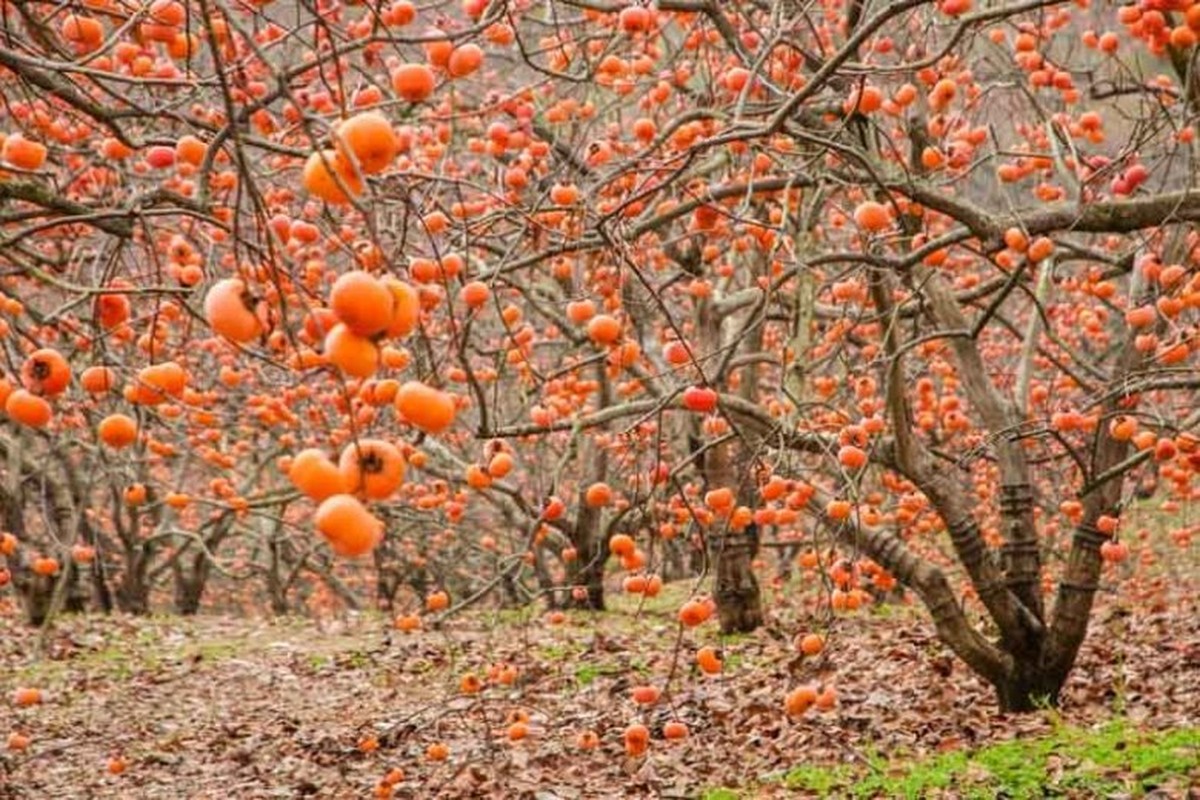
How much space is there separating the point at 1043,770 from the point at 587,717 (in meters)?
2.88

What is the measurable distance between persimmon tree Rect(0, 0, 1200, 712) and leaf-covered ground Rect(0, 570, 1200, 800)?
57 cm

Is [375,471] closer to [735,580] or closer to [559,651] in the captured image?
[559,651]

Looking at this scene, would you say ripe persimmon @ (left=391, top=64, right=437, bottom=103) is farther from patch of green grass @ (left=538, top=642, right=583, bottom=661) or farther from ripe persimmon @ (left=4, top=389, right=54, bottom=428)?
patch of green grass @ (left=538, top=642, right=583, bottom=661)

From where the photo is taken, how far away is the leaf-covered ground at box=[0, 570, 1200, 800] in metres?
5.39

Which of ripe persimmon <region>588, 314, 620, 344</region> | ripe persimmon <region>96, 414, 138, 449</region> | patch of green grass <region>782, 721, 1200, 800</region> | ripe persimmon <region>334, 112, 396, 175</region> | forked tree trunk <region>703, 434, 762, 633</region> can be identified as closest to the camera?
ripe persimmon <region>334, 112, 396, 175</region>

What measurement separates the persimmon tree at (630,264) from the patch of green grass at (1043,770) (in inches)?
25.9

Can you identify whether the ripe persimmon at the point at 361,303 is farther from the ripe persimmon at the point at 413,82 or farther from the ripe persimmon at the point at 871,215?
the ripe persimmon at the point at 871,215

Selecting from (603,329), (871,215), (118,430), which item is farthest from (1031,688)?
(118,430)

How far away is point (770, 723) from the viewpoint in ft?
21.9

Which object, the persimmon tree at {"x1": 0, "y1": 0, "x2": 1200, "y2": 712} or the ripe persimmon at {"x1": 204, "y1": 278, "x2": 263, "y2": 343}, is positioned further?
the persimmon tree at {"x1": 0, "y1": 0, "x2": 1200, "y2": 712}

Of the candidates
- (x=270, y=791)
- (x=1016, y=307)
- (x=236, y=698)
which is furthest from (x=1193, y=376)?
(x=1016, y=307)

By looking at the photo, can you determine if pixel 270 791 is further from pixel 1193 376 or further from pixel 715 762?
pixel 1193 376

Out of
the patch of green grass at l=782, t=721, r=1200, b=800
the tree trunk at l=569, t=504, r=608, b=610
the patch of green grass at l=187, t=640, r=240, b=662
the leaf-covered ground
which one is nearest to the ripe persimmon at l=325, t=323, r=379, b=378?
the leaf-covered ground

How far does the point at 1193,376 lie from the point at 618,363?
9.13 feet
